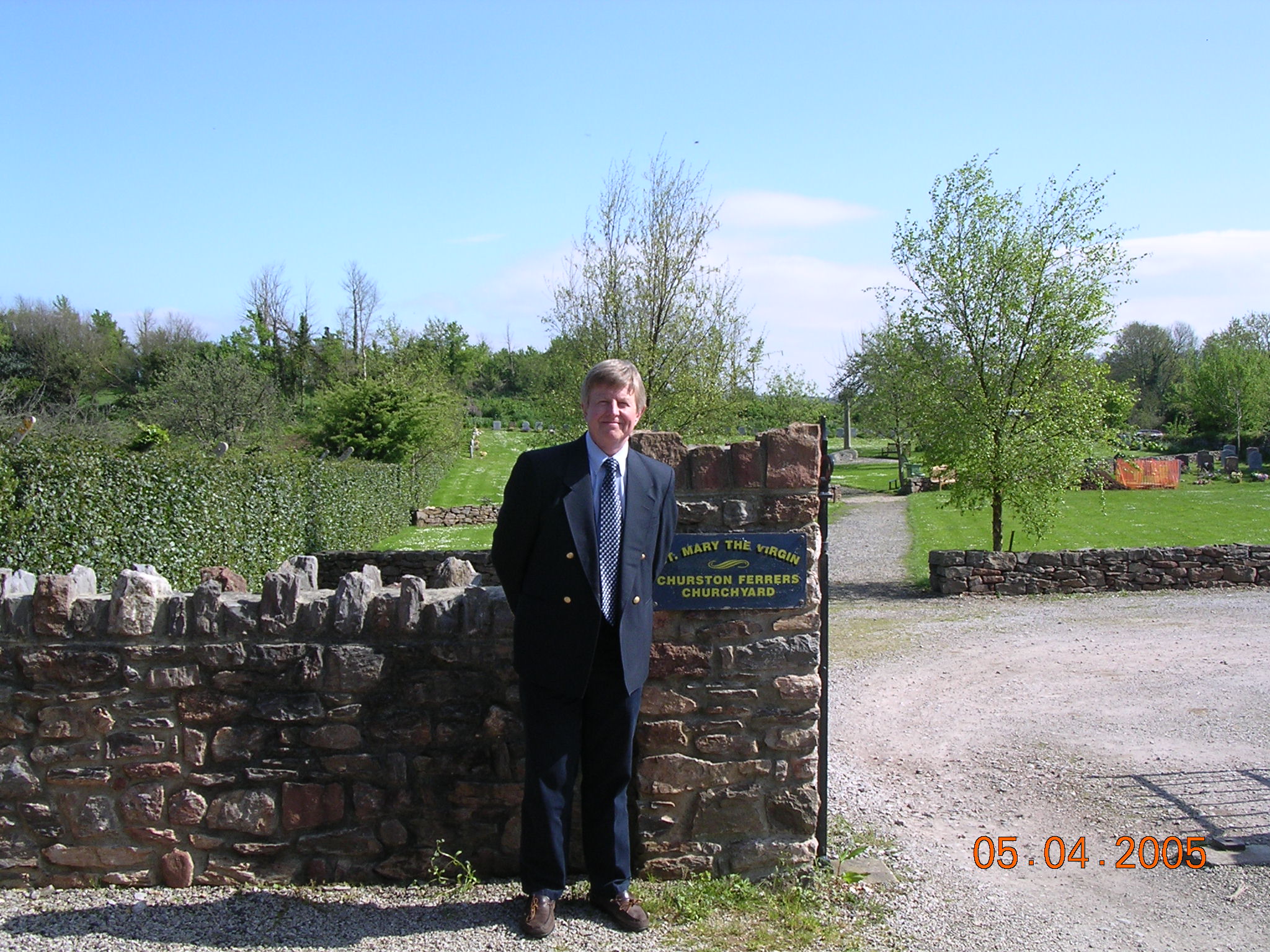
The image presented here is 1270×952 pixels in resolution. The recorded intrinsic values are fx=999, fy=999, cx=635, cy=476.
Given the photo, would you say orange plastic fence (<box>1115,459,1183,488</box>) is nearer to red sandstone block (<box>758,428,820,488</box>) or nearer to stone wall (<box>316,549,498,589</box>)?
stone wall (<box>316,549,498,589</box>)

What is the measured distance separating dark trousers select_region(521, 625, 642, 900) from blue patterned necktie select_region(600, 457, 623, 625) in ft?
0.30

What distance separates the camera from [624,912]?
144 inches

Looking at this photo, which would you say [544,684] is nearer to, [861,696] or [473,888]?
[473,888]

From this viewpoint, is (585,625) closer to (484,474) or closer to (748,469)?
(748,469)

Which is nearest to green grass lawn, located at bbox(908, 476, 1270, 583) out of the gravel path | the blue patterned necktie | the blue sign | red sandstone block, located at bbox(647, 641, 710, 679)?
the gravel path

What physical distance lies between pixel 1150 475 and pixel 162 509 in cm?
3394

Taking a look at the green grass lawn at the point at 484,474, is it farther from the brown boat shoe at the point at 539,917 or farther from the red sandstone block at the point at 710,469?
the brown boat shoe at the point at 539,917

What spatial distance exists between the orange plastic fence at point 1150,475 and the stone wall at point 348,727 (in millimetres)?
34666

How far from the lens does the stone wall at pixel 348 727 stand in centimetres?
399

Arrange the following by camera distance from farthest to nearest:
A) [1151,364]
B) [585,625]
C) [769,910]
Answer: [1151,364]
[769,910]
[585,625]

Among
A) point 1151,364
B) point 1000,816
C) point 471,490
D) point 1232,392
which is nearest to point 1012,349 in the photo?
point 1000,816

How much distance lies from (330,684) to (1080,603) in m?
13.1

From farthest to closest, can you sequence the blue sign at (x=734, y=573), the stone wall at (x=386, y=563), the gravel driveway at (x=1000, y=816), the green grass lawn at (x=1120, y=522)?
A: the green grass lawn at (x=1120, y=522) < the stone wall at (x=386, y=563) < the blue sign at (x=734, y=573) < the gravel driveway at (x=1000, y=816)
